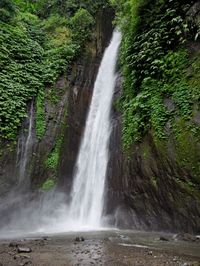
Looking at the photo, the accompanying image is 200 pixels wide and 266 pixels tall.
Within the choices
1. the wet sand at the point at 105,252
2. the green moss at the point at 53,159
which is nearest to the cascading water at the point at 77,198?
the green moss at the point at 53,159

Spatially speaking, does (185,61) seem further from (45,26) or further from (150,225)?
(45,26)

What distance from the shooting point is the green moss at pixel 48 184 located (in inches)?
507

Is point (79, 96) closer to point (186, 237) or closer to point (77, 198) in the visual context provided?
point (77, 198)

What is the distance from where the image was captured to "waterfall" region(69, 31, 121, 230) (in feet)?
38.1

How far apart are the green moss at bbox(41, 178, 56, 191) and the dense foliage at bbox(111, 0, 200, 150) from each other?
145 inches

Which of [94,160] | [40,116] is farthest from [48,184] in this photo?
[40,116]

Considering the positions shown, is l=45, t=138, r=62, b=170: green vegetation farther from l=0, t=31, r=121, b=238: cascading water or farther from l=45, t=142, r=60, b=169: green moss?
l=0, t=31, r=121, b=238: cascading water

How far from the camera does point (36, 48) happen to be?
16797 millimetres

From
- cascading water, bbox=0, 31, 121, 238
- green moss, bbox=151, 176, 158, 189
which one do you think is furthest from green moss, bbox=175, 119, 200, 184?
cascading water, bbox=0, 31, 121, 238

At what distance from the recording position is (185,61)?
34.0 feet

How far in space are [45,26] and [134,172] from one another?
12356 millimetres

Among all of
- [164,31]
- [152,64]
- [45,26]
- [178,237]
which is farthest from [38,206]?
[45,26]

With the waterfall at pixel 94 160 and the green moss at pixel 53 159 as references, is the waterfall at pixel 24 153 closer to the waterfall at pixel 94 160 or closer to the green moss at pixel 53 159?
the green moss at pixel 53 159

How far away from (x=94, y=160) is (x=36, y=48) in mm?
7572
